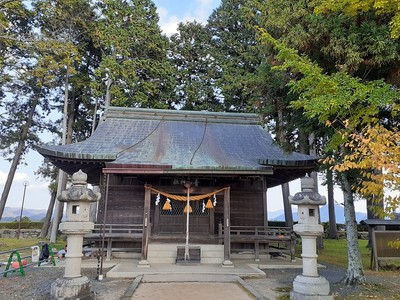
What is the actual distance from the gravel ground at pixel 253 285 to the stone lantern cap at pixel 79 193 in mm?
2260

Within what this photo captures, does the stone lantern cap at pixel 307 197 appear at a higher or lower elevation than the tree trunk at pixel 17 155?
lower

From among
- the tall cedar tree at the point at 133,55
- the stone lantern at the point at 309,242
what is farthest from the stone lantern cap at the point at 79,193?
the tall cedar tree at the point at 133,55

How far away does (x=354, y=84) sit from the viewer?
6070 mm

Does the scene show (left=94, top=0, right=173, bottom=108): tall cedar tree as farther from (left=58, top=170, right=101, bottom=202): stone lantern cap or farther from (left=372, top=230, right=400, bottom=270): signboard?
(left=372, top=230, right=400, bottom=270): signboard

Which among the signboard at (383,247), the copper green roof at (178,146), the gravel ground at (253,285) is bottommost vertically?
the gravel ground at (253,285)

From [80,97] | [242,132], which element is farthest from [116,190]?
[80,97]

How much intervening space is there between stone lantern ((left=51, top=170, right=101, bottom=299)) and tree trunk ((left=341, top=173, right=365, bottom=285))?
6.58m

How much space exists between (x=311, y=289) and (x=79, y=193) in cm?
555

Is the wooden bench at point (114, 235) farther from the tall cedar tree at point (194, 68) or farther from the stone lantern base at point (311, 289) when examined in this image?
the tall cedar tree at point (194, 68)

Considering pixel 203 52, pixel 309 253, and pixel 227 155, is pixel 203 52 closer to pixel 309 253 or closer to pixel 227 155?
pixel 227 155

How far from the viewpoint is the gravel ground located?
6789mm

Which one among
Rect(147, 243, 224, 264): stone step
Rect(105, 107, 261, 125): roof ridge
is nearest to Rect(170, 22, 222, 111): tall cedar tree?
Rect(105, 107, 261, 125): roof ridge

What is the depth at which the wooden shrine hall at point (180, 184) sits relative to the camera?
11000 millimetres

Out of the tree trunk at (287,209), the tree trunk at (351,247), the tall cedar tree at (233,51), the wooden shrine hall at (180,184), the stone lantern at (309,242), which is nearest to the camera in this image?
the stone lantern at (309,242)
